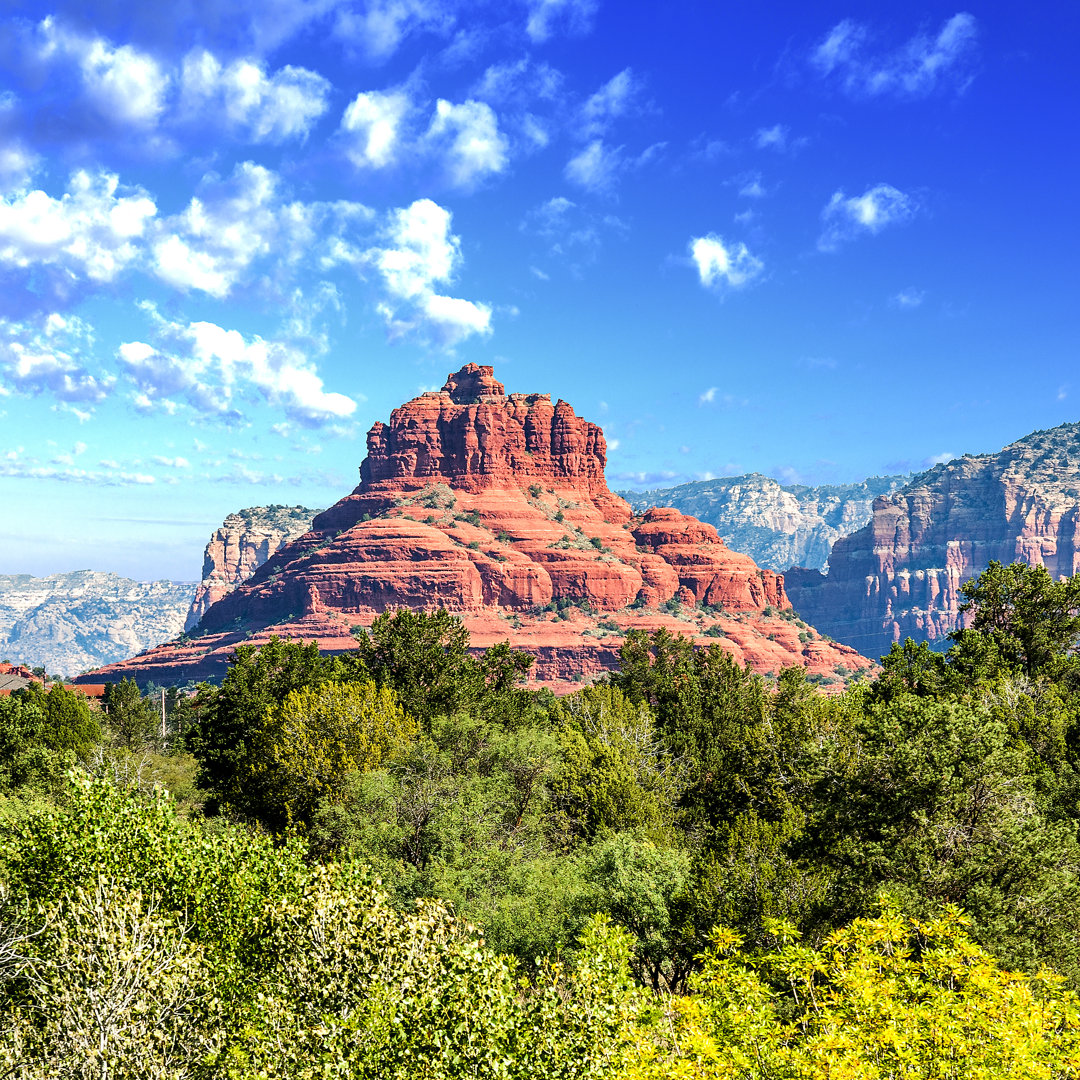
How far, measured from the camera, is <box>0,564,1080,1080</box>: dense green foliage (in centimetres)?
1609

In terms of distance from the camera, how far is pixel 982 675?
5522 centimetres

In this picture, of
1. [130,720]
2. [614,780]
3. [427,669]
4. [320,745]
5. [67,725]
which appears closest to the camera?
[614,780]

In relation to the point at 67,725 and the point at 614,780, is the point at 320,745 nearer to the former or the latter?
the point at 614,780

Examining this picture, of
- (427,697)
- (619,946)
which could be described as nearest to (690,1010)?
(619,946)

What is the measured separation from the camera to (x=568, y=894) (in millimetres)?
34344

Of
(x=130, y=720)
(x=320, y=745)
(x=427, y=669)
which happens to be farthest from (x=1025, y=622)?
(x=130, y=720)

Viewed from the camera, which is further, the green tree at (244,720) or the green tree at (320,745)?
the green tree at (244,720)

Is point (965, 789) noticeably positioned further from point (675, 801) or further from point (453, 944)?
point (675, 801)

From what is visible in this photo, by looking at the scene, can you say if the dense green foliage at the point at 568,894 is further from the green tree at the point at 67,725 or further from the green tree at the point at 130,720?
the green tree at the point at 130,720

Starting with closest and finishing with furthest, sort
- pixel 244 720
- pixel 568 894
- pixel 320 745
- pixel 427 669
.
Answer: pixel 568 894, pixel 320 745, pixel 244 720, pixel 427 669

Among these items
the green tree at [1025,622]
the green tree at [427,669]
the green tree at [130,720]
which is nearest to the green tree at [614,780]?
the green tree at [427,669]

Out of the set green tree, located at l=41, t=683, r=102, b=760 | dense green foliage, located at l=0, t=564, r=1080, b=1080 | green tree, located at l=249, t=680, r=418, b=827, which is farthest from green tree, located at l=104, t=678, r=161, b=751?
green tree, located at l=249, t=680, r=418, b=827

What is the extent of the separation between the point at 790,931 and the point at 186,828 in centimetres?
2005

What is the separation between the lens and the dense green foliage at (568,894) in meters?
16.1
